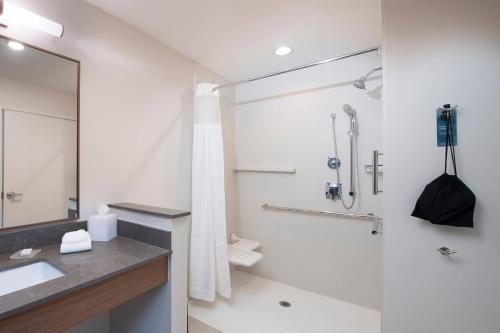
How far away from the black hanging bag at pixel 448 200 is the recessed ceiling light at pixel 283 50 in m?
1.40

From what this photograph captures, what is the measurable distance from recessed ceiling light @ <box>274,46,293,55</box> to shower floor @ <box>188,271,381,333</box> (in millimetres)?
2403

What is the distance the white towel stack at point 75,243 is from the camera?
1.19 m

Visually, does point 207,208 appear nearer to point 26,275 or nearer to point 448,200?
point 26,275

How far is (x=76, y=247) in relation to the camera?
1208 mm

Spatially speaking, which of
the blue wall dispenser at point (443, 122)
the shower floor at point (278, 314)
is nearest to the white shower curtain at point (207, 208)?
the shower floor at point (278, 314)

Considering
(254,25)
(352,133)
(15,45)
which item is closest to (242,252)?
(352,133)

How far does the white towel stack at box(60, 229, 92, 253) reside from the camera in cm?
119

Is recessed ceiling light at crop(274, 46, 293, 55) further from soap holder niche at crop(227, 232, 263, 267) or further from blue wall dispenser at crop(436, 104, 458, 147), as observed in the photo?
soap holder niche at crop(227, 232, 263, 267)

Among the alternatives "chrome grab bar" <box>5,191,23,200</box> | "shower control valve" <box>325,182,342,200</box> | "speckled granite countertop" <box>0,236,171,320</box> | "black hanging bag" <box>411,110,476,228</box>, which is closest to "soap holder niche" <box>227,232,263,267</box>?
"shower control valve" <box>325,182,342,200</box>

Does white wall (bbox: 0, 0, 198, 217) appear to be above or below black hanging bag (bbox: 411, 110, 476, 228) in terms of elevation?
above

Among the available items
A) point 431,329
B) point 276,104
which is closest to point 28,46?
point 276,104

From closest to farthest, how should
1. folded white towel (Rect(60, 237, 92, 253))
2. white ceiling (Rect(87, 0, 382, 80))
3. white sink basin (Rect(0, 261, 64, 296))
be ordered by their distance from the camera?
white sink basin (Rect(0, 261, 64, 296)) < folded white towel (Rect(60, 237, 92, 253)) < white ceiling (Rect(87, 0, 382, 80))

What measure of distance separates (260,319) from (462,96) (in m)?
2.07

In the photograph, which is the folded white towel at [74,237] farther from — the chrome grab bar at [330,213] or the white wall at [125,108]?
the chrome grab bar at [330,213]
